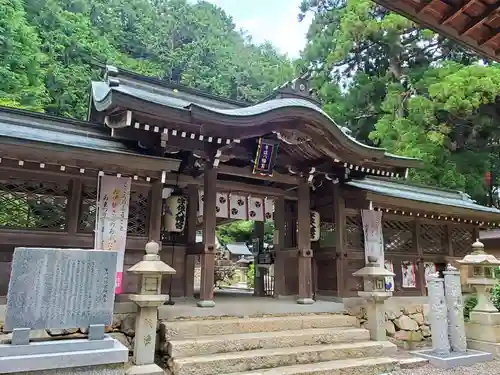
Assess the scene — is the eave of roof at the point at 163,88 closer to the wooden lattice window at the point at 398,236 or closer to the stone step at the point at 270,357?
the wooden lattice window at the point at 398,236

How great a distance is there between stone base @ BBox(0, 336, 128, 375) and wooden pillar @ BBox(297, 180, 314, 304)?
15.4 ft

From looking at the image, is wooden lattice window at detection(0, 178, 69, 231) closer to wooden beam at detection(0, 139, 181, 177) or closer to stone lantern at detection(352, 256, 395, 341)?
wooden beam at detection(0, 139, 181, 177)

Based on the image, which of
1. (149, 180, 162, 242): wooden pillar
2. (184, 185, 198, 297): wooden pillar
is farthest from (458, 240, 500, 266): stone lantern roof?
(149, 180, 162, 242): wooden pillar

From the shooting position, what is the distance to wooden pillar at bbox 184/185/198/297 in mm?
7805

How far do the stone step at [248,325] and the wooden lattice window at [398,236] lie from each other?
2.62 meters

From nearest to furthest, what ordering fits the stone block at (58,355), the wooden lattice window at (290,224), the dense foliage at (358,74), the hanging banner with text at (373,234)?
the stone block at (58,355)
the hanging banner with text at (373,234)
the wooden lattice window at (290,224)
the dense foliage at (358,74)

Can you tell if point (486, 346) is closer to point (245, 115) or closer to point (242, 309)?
point (242, 309)

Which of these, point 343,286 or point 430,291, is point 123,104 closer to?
point 343,286

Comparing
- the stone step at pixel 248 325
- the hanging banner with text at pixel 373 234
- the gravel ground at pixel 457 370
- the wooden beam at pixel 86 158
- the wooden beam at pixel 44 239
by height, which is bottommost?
the gravel ground at pixel 457 370

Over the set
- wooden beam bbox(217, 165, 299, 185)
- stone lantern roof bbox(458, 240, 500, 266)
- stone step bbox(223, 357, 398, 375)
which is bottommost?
stone step bbox(223, 357, 398, 375)

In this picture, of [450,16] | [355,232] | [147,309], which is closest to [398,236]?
[355,232]

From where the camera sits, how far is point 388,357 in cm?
680

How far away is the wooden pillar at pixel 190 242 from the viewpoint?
307 inches

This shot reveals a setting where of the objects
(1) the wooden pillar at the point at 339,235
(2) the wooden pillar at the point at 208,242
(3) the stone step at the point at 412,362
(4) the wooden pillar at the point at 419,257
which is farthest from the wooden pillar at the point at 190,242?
(4) the wooden pillar at the point at 419,257
